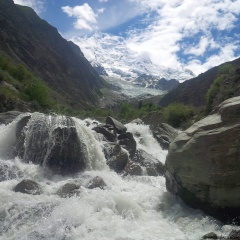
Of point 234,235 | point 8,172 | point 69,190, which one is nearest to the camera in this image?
point 234,235

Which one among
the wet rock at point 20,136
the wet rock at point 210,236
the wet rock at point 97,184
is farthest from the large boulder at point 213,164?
the wet rock at point 20,136

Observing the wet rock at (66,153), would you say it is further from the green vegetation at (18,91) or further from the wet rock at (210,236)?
the green vegetation at (18,91)

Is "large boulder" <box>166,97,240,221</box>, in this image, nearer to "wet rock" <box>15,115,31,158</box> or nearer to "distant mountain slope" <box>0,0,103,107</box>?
"wet rock" <box>15,115,31,158</box>

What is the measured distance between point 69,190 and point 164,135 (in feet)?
73.5

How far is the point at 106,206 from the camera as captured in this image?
15.4 meters

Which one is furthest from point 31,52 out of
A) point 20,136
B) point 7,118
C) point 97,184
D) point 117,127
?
point 97,184

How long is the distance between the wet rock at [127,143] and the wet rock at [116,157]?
6.60ft

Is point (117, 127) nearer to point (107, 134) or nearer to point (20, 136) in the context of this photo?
point (107, 134)

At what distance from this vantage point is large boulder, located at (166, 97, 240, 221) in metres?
14.7

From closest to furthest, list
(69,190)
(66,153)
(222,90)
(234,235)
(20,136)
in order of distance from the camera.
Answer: (234,235) < (69,190) < (66,153) < (20,136) < (222,90)

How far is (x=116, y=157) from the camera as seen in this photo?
25.0m

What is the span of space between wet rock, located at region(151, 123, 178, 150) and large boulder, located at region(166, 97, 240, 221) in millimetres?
19640

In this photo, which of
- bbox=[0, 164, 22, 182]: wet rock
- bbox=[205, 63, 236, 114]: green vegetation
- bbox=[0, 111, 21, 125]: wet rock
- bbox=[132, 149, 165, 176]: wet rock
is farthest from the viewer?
Result: bbox=[205, 63, 236, 114]: green vegetation

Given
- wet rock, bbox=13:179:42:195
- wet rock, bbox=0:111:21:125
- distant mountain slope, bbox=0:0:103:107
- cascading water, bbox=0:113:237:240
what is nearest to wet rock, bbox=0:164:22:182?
cascading water, bbox=0:113:237:240
